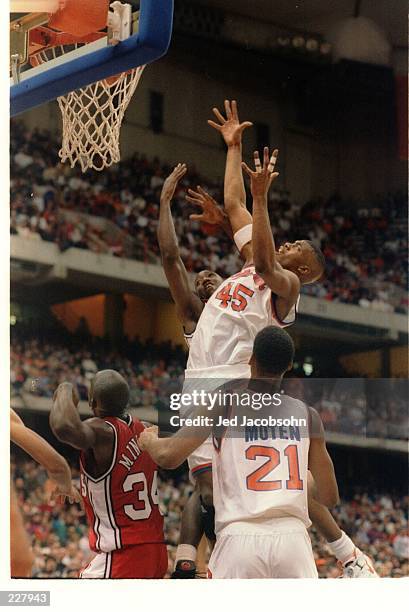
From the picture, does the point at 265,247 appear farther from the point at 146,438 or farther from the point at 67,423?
the point at 67,423

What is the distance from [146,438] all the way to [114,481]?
19 cm

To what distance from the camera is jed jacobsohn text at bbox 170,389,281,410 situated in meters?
4.21

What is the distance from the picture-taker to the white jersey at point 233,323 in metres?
4.21

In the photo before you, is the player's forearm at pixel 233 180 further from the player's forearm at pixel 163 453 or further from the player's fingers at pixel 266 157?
the player's forearm at pixel 163 453

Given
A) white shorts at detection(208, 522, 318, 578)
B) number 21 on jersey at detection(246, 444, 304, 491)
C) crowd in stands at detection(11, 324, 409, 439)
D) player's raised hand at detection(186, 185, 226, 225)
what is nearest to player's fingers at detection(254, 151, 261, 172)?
player's raised hand at detection(186, 185, 226, 225)

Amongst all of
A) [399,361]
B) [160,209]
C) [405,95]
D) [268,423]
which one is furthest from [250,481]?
[405,95]

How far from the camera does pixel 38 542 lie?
4172 mm

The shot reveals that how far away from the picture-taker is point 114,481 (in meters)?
4.18

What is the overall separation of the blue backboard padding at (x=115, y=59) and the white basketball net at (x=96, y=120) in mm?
146

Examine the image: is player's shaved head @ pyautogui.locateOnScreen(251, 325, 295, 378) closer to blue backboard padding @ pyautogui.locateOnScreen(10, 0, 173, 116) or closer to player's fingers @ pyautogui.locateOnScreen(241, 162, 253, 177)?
player's fingers @ pyautogui.locateOnScreen(241, 162, 253, 177)

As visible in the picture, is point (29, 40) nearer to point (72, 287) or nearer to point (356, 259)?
point (72, 287)

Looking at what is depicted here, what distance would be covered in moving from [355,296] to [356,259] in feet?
0.48

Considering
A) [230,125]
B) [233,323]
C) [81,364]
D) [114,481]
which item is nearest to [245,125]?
[230,125]

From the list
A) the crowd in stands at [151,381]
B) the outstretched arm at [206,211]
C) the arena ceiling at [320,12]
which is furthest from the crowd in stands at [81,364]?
the arena ceiling at [320,12]
